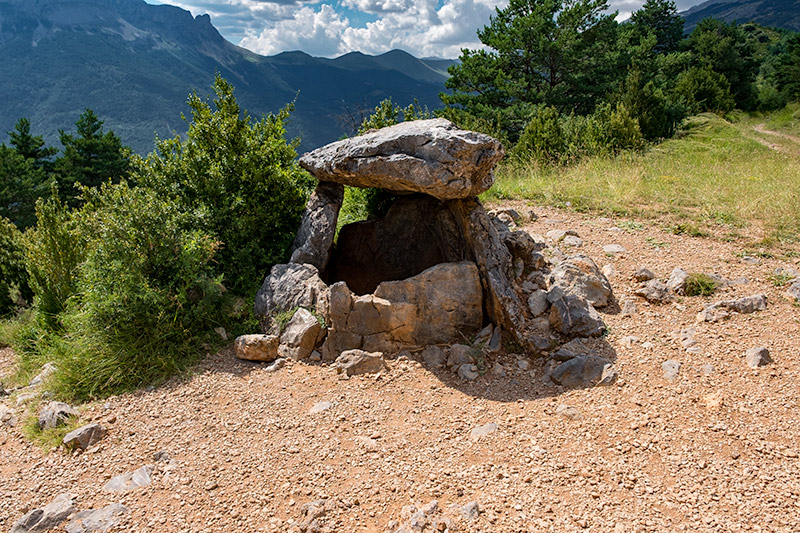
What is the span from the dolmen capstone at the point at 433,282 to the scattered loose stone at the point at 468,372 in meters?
0.47

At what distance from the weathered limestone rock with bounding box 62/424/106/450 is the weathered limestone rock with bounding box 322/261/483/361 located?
2.09 metres

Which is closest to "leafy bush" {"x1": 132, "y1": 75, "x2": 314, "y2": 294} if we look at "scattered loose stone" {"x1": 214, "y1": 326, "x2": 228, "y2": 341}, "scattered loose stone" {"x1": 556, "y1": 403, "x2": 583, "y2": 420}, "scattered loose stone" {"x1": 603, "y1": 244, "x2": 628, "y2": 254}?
"scattered loose stone" {"x1": 214, "y1": 326, "x2": 228, "y2": 341}

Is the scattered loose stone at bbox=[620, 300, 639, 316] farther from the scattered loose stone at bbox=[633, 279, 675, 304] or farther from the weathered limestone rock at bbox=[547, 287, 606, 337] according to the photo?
the weathered limestone rock at bbox=[547, 287, 606, 337]

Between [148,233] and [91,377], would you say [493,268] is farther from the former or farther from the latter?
Answer: [91,377]

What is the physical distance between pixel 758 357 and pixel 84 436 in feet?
19.3

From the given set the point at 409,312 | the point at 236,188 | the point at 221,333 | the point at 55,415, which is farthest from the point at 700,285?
the point at 55,415

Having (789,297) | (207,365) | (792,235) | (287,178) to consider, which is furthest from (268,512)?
(792,235)

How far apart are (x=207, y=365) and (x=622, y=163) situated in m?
10.7

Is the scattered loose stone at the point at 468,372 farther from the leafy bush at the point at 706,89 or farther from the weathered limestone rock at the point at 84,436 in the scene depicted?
the leafy bush at the point at 706,89

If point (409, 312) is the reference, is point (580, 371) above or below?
below

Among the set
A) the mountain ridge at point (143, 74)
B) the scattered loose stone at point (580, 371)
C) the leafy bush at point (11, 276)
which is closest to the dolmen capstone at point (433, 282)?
the scattered loose stone at point (580, 371)

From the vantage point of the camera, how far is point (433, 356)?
16.8ft

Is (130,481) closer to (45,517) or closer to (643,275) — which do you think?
(45,517)

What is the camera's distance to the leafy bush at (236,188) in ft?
21.0
